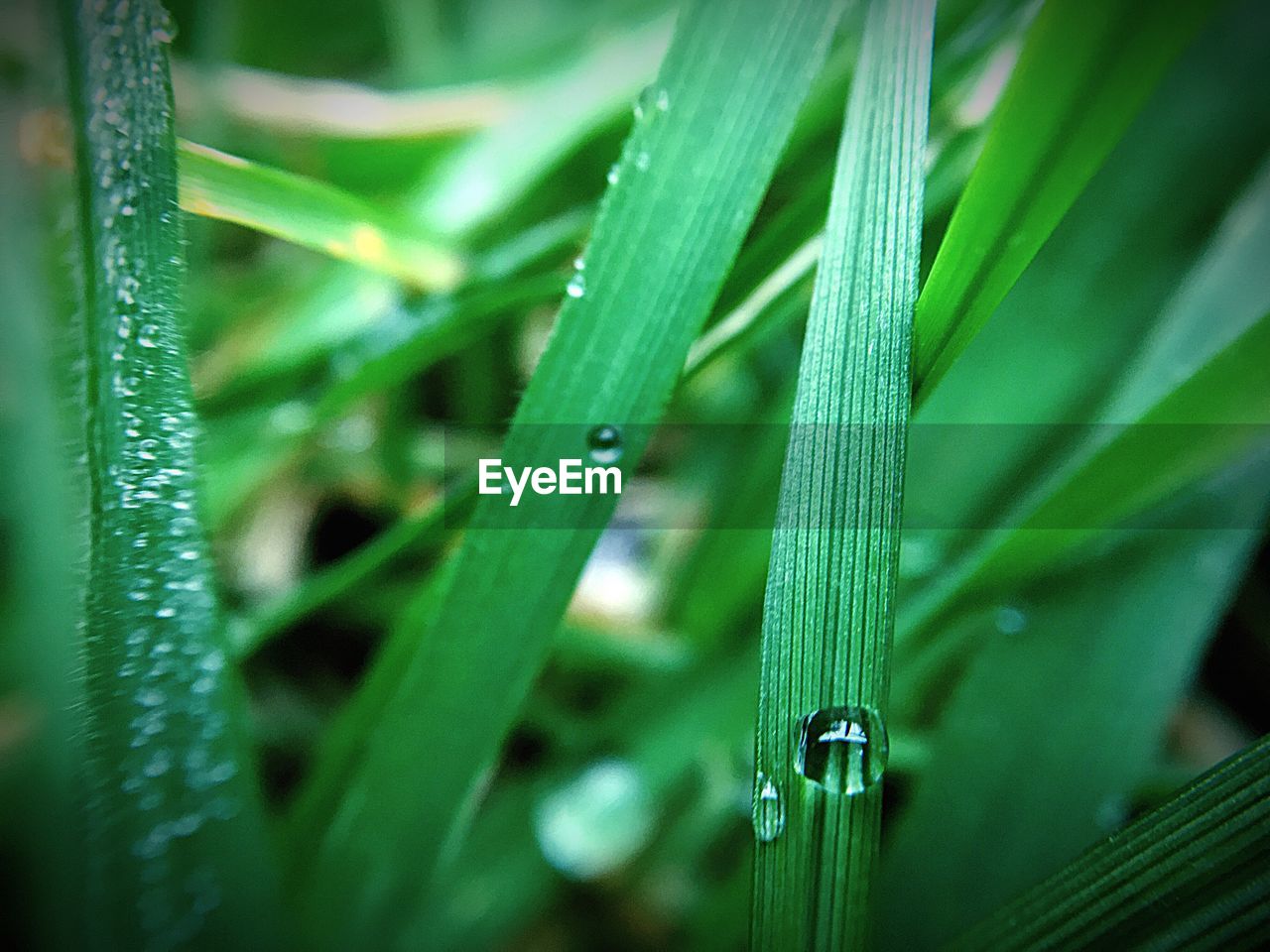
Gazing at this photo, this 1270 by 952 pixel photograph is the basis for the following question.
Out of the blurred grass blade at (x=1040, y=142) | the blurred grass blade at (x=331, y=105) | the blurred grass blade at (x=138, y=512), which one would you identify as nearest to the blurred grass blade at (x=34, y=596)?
the blurred grass blade at (x=138, y=512)

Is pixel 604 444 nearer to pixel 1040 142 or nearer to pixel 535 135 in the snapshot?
pixel 1040 142

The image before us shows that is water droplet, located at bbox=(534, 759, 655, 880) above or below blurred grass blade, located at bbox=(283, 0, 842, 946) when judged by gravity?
below

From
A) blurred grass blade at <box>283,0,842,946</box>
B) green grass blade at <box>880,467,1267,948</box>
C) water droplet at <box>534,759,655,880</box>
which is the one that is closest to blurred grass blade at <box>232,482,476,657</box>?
blurred grass blade at <box>283,0,842,946</box>

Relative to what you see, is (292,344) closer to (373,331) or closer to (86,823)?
(373,331)

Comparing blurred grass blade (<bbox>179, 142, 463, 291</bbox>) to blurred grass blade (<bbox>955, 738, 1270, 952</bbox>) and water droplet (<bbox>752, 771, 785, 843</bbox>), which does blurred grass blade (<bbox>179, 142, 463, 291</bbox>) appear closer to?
water droplet (<bbox>752, 771, 785, 843</bbox>)

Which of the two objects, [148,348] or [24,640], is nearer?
[148,348]

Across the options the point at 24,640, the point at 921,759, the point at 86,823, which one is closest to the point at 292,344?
the point at 24,640

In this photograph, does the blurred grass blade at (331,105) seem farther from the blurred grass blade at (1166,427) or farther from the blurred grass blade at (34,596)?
the blurred grass blade at (1166,427)

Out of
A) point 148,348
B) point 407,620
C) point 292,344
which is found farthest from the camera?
point 292,344
